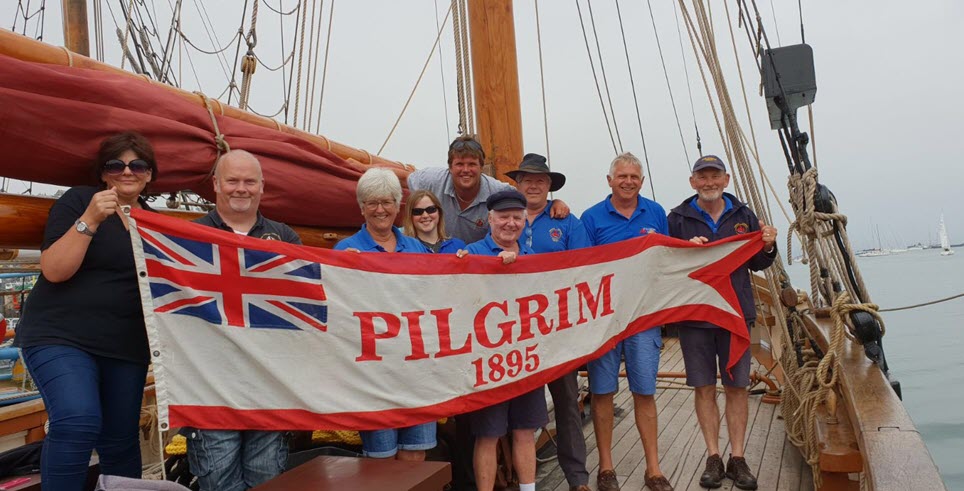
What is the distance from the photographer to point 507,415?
2961 mm

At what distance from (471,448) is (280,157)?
5.35 feet

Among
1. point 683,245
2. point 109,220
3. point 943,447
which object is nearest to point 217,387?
point 109,220

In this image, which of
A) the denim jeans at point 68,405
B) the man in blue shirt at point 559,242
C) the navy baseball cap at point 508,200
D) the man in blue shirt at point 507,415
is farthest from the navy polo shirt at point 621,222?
the denim jeans at point 68,405

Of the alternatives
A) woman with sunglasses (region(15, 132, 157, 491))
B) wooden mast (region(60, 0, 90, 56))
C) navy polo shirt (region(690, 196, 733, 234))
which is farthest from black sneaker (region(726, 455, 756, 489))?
wooden mast (region(60, 0, 90, 56))

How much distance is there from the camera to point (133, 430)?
223cm

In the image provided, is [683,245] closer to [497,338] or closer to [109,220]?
[497,338]

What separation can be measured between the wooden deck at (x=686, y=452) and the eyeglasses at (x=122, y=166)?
2.41 metres

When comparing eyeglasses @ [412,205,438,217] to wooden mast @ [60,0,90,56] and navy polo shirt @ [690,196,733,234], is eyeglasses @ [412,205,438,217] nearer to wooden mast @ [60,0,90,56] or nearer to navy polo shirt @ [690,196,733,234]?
navy polo shirt @ [690,196,733,234]

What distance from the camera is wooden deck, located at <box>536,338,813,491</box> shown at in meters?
3.30

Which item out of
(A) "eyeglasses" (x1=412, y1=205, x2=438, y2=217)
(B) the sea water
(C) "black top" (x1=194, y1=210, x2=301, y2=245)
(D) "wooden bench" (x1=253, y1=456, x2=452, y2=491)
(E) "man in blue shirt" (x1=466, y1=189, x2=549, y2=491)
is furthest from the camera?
(B) the sea water

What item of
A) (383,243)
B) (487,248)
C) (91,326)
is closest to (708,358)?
(487,248)

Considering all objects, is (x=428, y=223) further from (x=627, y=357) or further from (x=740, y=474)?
(x=740, y=474)

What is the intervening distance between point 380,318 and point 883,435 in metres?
1.88

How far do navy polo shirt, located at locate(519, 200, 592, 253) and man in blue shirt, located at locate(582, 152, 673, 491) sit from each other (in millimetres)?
178
